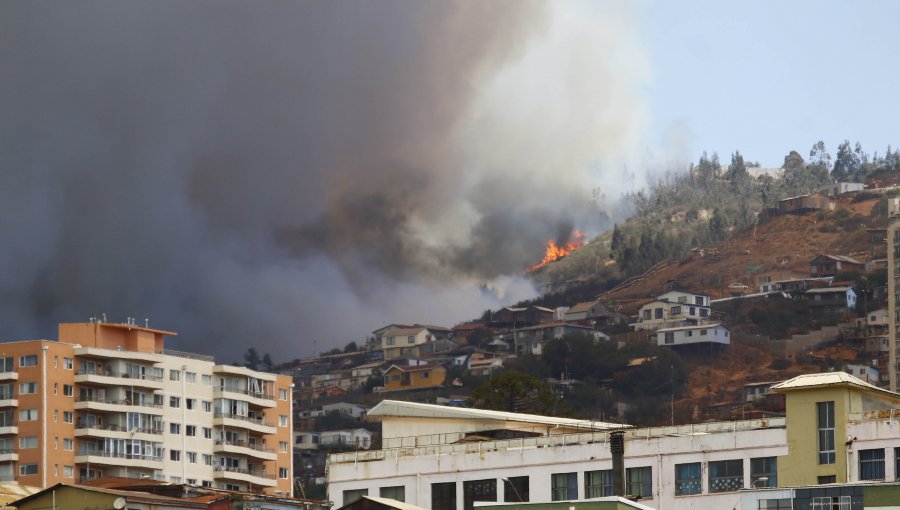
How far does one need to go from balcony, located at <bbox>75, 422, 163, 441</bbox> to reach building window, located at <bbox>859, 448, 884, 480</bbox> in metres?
83.6

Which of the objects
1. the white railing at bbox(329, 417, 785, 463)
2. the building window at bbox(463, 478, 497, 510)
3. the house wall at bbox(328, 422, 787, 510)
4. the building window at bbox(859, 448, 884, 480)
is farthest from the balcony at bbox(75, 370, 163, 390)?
the building window at bbox(859, 448, 884, 480)

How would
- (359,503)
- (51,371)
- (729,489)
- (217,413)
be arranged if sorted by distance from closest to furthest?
(359,503), (729,489), (51,371), (217,413)

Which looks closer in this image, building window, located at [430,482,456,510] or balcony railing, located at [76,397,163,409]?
building window, located at [430,482,456,510]

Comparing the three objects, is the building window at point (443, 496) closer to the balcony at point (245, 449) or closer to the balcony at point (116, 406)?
the balcony at point (116, 406)

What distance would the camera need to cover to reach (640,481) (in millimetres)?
70500

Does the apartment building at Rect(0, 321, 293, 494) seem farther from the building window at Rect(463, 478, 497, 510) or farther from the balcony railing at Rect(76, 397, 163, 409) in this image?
the building window at Rect(463, 478, 497, 510)

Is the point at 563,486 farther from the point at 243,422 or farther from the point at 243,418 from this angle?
the point at 243,418

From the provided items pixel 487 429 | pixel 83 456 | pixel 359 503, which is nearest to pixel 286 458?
pixel 83 456

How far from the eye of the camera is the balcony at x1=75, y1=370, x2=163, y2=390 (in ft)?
458

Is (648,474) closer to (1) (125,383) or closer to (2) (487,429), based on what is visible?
(2) (487,429)

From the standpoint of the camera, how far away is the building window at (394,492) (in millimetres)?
75250

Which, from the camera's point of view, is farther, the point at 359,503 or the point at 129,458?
the point at 129,458

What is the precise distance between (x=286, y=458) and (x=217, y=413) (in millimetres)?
8835

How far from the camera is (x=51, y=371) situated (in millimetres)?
137500
